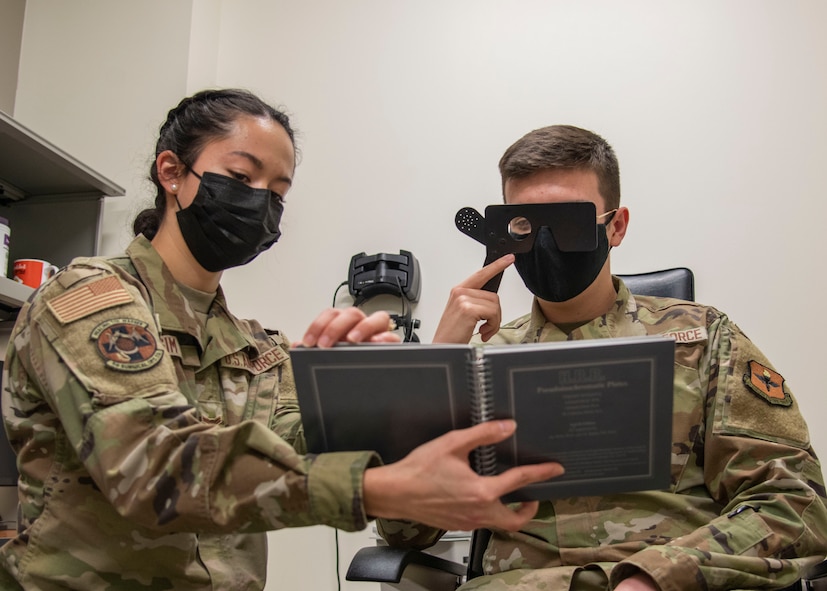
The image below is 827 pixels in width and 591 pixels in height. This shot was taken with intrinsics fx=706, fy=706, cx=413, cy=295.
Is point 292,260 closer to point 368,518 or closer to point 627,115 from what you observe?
point 627,115

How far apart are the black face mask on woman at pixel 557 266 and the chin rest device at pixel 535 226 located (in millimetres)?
16

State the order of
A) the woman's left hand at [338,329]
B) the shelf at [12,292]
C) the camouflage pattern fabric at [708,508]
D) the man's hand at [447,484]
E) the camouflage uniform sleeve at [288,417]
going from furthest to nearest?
the shelf at [12,292], the camouflage uniform sleeve at [288,417], the camouflage pattern fabric at [708,508], the woman's left hand at [338,329], the man's hand at [447,484]

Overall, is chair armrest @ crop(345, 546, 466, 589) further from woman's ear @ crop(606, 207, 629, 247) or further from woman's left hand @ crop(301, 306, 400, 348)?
woman's ear @ crop(606, 207, 629, 247)

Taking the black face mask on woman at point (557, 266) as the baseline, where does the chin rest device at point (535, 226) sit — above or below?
above

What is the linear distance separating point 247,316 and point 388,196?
60cm

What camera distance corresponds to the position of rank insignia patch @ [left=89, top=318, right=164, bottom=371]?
0.92 m

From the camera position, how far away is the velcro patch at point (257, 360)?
1.30m

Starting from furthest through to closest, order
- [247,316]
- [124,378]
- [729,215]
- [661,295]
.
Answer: [247,316] → [729,215] → [661,295] → [124,378]

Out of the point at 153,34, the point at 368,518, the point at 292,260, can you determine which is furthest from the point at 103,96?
the point at 368,518

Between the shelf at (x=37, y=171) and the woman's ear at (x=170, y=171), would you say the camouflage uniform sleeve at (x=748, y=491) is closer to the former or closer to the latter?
the woman's ear at (x=170, y=171)

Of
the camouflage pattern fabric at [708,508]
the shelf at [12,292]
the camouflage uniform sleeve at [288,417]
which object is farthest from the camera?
the shelf at [12,292]

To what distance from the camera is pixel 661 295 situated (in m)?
1.61

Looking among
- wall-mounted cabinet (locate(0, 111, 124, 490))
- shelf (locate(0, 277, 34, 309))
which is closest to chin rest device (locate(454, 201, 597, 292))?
shelf (locate(0, 277, 34, 309))

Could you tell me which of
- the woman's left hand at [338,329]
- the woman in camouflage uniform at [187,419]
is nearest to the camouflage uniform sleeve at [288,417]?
the woman in camouflage uniform at [187,419]
